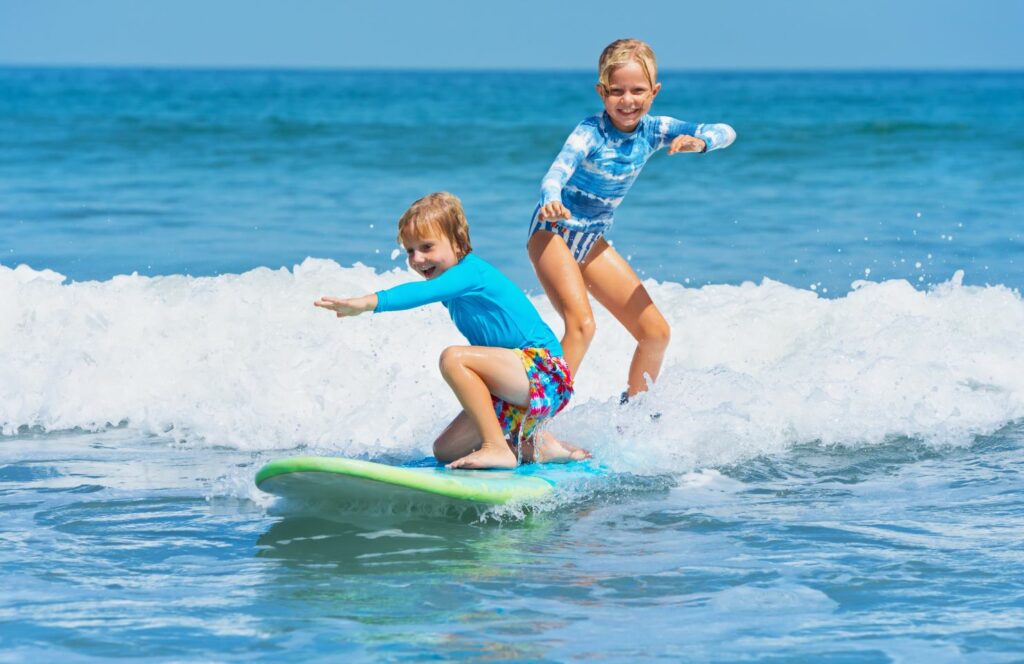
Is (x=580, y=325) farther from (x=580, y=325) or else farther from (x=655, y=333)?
(x=655, y=333)

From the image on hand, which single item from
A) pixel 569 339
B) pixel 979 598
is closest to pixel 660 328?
pixel 569 339

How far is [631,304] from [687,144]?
83 centimetres

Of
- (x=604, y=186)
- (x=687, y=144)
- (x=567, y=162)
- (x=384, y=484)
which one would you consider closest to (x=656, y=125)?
(x=687, y=144)

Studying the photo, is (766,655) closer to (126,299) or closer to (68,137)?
(126,299)

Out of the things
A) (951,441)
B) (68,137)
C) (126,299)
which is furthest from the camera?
(68,137)

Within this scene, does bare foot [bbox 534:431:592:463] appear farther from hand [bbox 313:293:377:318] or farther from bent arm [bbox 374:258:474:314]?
hand [bbox 313:293:377:318]

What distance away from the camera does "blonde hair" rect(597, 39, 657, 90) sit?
5.77 m

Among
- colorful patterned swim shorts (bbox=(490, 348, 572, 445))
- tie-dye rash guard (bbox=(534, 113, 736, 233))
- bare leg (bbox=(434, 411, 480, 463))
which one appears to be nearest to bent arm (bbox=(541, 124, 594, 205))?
tie-dye rash guard (bbox=(534, 113, 736, 233))

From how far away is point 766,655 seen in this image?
367cm

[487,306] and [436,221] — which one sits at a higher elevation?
[436,221]

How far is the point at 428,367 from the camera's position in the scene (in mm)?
7898

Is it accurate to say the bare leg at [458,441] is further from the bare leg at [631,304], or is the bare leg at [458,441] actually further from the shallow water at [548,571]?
the bare leg at [631,304]

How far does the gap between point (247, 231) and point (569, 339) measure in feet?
25.4

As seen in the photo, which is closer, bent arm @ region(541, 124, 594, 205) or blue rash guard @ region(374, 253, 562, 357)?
blue rash guard @ region(374, 253, 562, 357)
